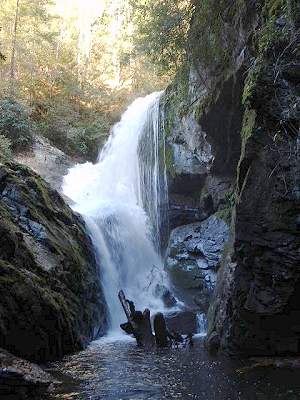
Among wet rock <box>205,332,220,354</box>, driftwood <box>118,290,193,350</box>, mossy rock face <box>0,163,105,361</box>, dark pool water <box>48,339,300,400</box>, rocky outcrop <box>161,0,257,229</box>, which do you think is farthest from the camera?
rocky outcrop <box>161,0,257,229</box>

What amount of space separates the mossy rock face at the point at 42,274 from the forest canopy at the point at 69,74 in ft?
22.6

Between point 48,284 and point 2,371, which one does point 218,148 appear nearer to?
point 48,284

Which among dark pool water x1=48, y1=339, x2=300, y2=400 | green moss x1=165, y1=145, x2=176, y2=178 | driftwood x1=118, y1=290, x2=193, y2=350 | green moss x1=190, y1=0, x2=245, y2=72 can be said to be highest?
green moss x1=190, y1=0, x2=245, y2=72

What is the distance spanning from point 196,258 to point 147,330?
500cm

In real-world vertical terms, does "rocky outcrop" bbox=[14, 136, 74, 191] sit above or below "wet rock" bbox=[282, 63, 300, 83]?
above

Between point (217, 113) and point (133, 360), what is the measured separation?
25.0 ft

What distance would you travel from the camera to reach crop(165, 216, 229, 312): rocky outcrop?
12953 mm

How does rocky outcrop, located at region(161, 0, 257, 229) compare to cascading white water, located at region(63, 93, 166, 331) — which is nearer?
rocky outcrop, located at region(161, 0, 257, 229)

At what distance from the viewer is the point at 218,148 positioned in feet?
45.9

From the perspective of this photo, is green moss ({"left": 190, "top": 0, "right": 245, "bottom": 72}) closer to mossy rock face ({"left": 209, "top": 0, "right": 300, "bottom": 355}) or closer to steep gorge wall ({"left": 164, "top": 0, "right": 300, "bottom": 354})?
steep gorge wall ({"left": 164, "top": 0, "right": 300, "bottom": 354})

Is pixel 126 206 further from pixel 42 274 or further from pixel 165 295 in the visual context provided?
pixel 42 274

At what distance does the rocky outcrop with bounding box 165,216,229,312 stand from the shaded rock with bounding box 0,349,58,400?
720 cm

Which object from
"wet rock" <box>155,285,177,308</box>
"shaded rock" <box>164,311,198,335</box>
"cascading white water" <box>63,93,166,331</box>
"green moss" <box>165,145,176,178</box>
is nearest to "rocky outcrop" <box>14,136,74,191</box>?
"cascading white water" <box>63,93,166,331</box>

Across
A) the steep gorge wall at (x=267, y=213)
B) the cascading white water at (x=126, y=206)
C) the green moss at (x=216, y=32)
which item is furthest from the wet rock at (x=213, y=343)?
the green moss at (x=216, y=32)
